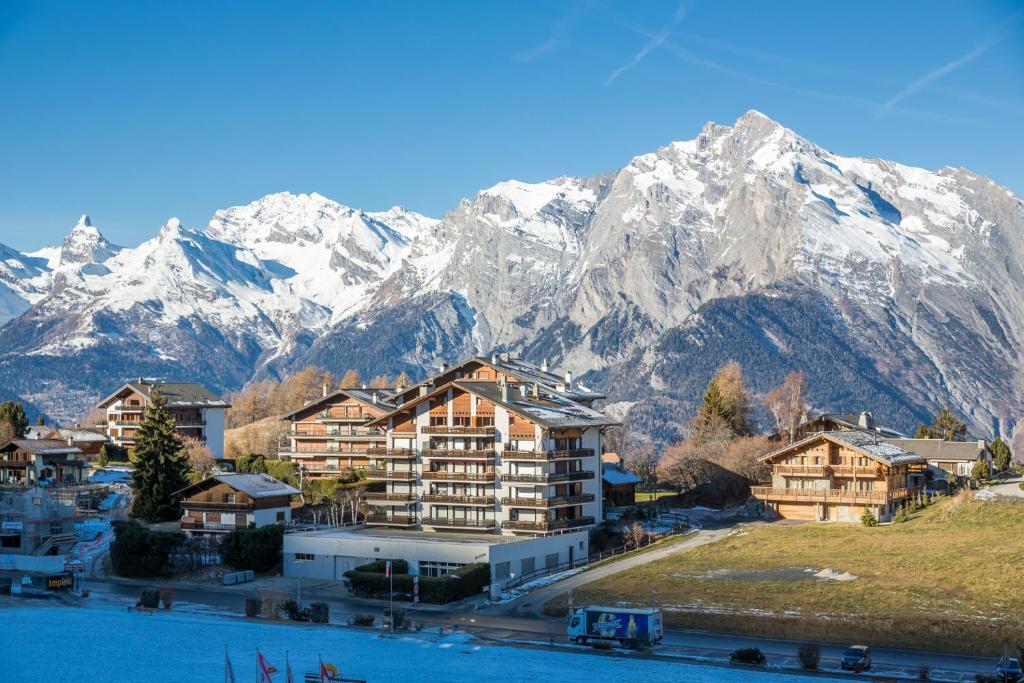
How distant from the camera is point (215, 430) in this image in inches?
6009

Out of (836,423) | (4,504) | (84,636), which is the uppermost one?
(836,423)

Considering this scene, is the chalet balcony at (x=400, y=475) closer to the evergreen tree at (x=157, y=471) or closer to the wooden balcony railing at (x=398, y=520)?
the wooden balcony railing at (x=398, y=520)

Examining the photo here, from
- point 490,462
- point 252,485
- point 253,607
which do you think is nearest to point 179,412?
point 252,485

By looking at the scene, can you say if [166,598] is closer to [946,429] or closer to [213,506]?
[213,506]

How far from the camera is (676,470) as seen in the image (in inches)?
5074

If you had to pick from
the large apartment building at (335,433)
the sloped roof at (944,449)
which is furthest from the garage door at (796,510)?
the large apartment building at (335,433)

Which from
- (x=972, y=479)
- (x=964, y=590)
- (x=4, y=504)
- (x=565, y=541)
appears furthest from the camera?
(x=4, y=504)

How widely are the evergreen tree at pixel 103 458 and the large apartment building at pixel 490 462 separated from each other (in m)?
46.2

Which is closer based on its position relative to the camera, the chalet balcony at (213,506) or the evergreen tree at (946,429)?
the chalet balcony at (213,506)

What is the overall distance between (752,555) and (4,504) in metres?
66.8

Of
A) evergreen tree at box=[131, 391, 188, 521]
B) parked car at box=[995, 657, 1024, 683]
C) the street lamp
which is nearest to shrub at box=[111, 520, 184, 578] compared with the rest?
the street lamp

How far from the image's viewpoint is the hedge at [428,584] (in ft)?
272

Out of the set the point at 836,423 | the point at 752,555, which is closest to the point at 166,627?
the point at 752,555

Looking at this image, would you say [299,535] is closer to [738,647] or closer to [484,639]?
[484,639]
